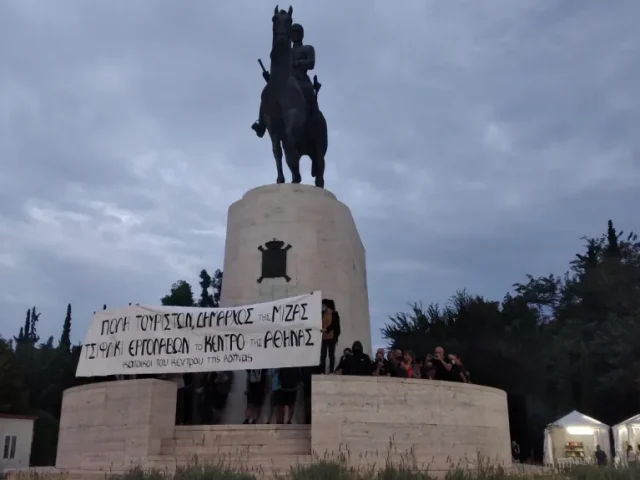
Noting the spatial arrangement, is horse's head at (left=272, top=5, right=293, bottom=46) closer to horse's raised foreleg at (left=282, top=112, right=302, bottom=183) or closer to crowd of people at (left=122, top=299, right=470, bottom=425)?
horse's raised foreleg at (left=282, top=112, right=302, bottom=183)

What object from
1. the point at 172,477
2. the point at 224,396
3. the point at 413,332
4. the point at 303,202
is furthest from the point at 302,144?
the point at 413,332

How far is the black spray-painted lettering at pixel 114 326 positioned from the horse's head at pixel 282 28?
9.19 meters

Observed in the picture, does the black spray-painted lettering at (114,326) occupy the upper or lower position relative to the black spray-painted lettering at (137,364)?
upper

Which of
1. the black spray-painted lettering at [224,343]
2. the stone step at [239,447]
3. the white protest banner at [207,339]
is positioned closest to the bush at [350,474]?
the stone step at [239,447]

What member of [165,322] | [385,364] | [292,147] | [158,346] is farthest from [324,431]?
[292,147]

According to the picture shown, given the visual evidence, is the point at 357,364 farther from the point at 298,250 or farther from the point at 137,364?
the point at 298,250

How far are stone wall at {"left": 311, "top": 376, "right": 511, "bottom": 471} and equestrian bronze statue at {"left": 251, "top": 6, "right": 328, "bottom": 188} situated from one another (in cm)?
865

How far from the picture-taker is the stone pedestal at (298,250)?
16.8 meters

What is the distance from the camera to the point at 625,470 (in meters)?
9.34

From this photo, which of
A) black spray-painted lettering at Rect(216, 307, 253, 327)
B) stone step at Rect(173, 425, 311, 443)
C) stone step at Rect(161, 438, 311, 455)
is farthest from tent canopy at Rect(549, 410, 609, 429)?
black spray-painted lettering at Rect(216, 307, 253, 327)

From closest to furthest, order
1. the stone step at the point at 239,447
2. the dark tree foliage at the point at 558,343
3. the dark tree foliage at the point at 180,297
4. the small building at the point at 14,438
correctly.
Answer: the stone step at the point at 239,447 → the small building at the point at 14,438 → the dark tree foliage at the point at 558,343 → the dark tree foliage at the point at 180,297

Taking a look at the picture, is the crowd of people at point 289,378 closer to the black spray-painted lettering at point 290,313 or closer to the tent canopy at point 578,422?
the black spray-painted lettering at point 290,313

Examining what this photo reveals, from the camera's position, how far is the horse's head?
18.7m

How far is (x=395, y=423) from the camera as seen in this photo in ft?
36.6
